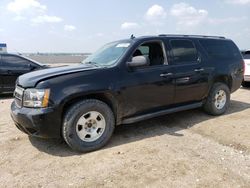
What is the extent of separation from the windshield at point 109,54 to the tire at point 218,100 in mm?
2439

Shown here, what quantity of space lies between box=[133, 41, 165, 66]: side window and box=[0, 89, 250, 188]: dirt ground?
133cm

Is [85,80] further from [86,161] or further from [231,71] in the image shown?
[231,71]

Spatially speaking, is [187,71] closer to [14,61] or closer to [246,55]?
[246,55]

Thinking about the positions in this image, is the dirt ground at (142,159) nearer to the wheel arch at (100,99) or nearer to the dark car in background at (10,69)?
the wheel arch at (100,99)

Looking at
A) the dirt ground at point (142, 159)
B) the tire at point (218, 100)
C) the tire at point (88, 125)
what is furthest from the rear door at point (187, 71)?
the tire at point (88, 125)

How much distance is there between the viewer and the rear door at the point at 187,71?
17.1 feet

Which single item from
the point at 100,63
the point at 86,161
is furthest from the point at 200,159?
the point at 100,63

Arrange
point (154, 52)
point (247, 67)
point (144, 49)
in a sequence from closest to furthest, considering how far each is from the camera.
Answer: point (144, 49), point (154, 52), point (247, 67)

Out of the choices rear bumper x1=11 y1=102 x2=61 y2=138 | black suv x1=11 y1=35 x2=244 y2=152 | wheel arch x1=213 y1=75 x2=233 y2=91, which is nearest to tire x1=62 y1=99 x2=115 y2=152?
black suv x1=11 y1=35 x2=244 y2=152

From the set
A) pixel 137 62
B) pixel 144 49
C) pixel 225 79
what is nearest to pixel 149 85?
pixel 137 62

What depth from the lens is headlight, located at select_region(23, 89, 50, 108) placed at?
3.79 m

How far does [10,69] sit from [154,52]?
5829 millimetres

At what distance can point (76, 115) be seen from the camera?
156 inches

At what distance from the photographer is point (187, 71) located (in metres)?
5.33
